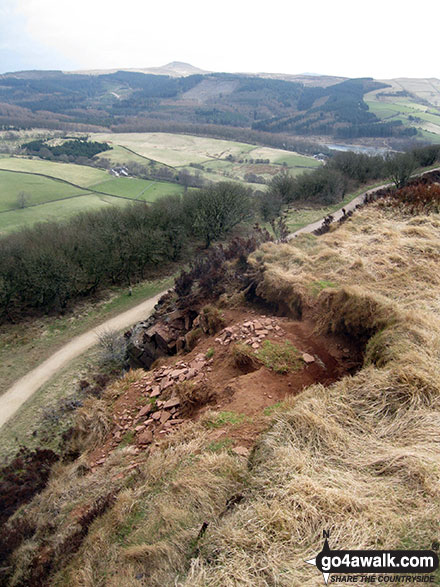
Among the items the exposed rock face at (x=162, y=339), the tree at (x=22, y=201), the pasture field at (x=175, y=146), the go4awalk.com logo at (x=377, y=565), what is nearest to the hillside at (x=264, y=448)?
the go4awalk.com logo at (x=377, y=565)

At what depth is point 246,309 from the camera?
15281 mm

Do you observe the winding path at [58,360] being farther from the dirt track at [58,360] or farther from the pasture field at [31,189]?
the pasture field at [31,189]

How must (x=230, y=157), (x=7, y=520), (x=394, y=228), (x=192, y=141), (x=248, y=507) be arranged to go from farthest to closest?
(x=192, y=141)
(x=230, y=157)
(x=394, y=228)
(x=7, y=520)
(x=248, y=507)

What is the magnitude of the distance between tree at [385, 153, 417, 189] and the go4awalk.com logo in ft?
138

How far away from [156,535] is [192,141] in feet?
456

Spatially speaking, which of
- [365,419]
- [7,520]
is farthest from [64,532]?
[365,419]

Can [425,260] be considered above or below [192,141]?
below

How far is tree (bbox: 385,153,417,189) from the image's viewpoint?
40.1 metres

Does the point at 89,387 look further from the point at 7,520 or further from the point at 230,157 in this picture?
the point at 230,157

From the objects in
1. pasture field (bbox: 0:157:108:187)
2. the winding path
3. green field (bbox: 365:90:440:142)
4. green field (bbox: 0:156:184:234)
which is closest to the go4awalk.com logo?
the winding path

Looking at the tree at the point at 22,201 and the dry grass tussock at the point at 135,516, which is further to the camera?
the tree at the point at 22,201

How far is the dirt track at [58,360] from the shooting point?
19453 millimetres

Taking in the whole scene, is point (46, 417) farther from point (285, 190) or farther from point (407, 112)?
point (407, 112)

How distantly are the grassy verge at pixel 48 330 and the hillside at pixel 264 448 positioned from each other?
31.3 feet
